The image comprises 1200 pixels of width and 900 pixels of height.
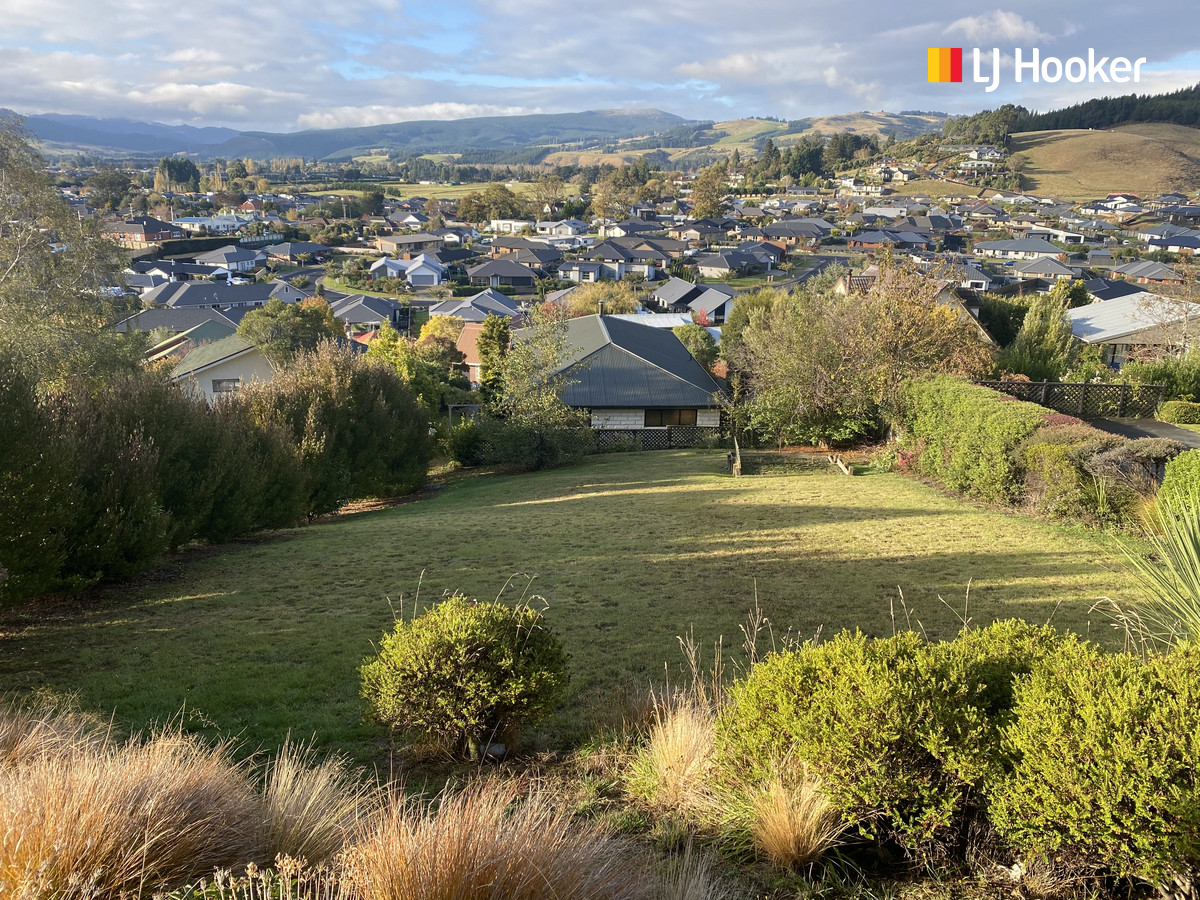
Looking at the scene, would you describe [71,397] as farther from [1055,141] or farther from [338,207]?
[1055,141]

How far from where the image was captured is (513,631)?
550cm

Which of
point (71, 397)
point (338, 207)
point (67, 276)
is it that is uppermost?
point (338, 207)

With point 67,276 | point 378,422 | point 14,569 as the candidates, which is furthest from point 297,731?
point 67,276

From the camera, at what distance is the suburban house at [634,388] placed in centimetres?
2952

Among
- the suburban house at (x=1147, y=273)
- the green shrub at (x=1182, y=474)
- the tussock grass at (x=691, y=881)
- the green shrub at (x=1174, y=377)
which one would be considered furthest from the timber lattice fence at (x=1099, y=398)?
the suburban house at (x=1147, y=273)

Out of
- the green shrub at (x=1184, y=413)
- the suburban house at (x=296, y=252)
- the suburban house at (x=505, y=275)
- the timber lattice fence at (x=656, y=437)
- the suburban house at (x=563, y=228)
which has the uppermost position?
the suburban house at (x=563, y=228)

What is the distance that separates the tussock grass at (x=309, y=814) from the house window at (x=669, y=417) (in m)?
26.0

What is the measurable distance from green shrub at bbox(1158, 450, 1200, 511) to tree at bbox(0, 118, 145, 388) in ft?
82.1

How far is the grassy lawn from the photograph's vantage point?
6.81 meters

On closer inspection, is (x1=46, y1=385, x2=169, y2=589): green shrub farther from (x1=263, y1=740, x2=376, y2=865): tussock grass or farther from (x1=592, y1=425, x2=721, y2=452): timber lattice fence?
(x1=592, y1=425, x2=721, y2=452): timber lattice fence

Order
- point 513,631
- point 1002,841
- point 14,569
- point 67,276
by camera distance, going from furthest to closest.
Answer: point 67,276, point 14,569, point 513,631, point 1002,841

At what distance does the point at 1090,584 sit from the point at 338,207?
15328cm

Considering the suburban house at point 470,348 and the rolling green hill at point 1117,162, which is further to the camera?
the rolling green hill at point 1117,162

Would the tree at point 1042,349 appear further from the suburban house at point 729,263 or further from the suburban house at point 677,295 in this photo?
the suburban house at point 729,263
